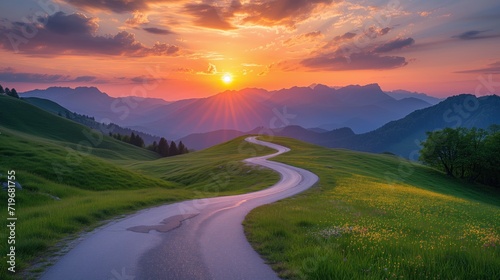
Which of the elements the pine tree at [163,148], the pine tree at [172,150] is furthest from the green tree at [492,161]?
the pine tree at [163,148]

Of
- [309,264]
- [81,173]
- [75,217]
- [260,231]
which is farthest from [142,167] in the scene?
[309,264]

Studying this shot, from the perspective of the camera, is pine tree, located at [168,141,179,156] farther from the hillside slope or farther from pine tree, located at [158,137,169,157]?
the hillside slope

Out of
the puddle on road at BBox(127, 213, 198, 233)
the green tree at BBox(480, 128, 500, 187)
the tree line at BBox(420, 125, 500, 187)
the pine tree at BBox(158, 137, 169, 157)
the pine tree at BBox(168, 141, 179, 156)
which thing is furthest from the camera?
the pine tree at BBox(168, 141, 179, 156)

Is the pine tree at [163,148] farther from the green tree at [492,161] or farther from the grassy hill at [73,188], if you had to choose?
the green tree at [492,161]

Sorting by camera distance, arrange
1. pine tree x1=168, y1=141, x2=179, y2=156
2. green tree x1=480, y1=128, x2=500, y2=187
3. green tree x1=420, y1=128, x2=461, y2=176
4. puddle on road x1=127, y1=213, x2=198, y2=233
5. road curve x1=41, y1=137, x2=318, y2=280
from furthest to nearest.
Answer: pine tree x1=168, y1=141, x2=179, y2=156 → green tree x1=420, y1=128, x2=461, y2=176 → green tree x1=480, y1=128, x2=500, y2=187 → puddle on road x1=127, y1=213, x2=198, y2=233 → road curve x1=41, y1=137, x2=318, y2=280

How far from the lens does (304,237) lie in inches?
481

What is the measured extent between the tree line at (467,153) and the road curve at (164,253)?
3293 inches

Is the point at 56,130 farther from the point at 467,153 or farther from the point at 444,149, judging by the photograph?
the point at 467,153

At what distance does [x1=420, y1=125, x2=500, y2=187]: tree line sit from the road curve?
83653 millimetres

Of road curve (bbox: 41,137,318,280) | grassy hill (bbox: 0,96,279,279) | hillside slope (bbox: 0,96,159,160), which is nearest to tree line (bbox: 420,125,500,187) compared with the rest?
grassy hill (bbox: 0,96,279,279)

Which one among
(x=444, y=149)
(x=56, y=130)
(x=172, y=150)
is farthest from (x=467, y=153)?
(x=56, y=130)

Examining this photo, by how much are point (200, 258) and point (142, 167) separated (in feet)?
249

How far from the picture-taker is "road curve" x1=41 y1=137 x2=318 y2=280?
9.17 m

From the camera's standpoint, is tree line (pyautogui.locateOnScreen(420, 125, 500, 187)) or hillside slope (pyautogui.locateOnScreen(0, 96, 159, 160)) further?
hillside slope (pyautogui.locateOnScreen(0, 96, 159, 160))
